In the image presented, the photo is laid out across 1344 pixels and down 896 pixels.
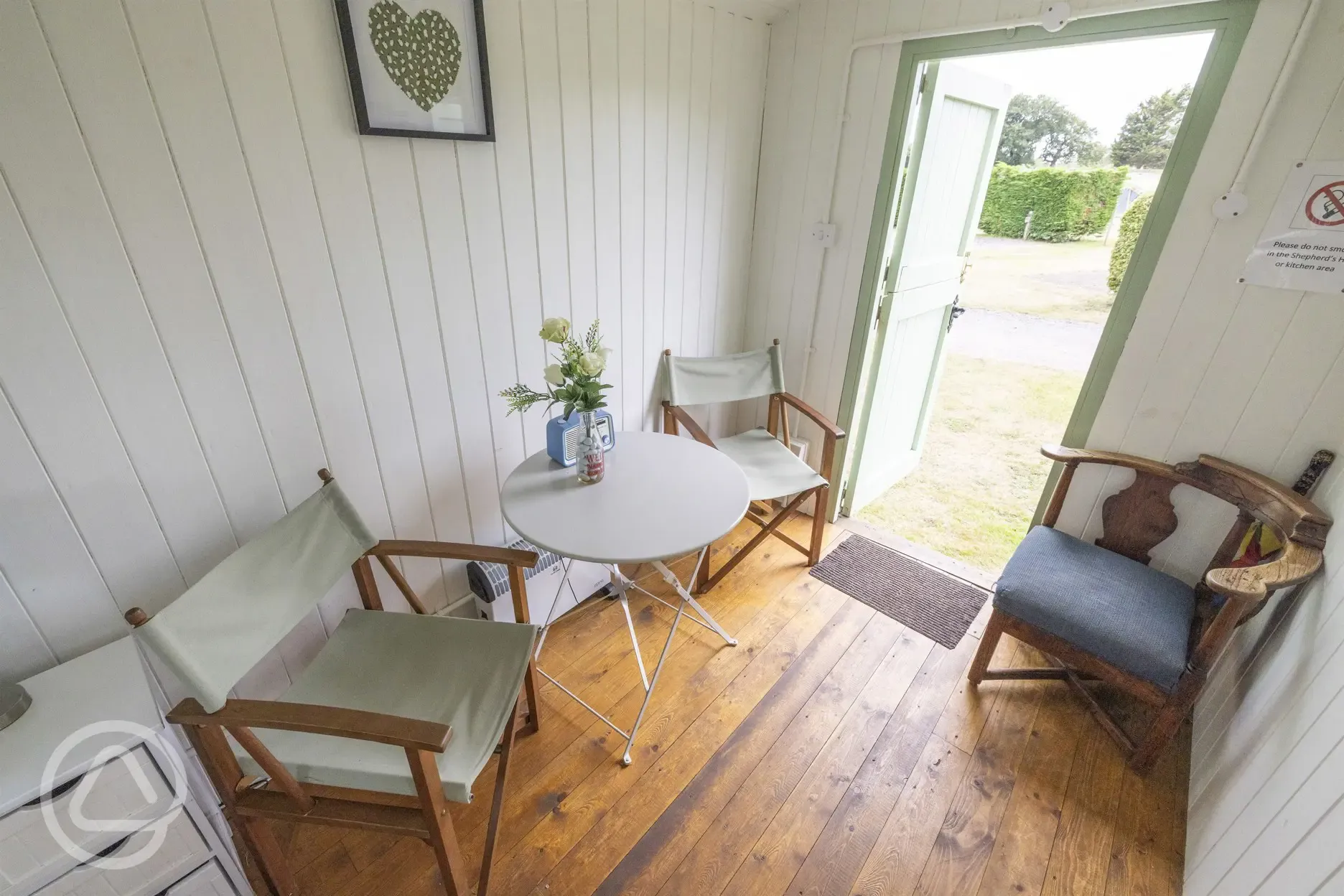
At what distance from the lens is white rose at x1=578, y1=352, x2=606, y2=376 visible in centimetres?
148

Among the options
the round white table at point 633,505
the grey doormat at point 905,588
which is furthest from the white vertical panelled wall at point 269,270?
the grey doormat at point 905,588

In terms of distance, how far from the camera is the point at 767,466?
2307 millimetres

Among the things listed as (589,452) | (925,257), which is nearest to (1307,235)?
(925,257)

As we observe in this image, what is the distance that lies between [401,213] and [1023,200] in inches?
286

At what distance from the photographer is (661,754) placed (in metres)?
1.61

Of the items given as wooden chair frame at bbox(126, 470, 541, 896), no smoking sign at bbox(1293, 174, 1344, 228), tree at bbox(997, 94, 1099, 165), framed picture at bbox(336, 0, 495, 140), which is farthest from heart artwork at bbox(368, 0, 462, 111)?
tree at bbox(997, 94, 1099, 165)

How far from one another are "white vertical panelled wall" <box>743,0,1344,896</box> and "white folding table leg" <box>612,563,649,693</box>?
1.40 meters

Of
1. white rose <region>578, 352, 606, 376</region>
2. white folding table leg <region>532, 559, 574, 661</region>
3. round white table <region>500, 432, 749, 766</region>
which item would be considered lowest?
white folding table leg <region>532, 559, 574, 661</region>

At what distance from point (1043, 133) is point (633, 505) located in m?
6.23

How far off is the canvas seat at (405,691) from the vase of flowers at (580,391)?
487 millimetres

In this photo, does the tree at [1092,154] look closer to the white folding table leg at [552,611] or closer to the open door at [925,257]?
the open door at [925,257]

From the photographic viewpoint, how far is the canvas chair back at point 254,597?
3.15 feet

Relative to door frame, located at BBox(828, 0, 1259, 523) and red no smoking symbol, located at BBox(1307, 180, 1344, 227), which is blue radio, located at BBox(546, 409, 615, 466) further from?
red no smoking symbol, located at BBox(1307, 180, 1344, 227)

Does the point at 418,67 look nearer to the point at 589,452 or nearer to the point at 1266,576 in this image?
the point at 589,452
